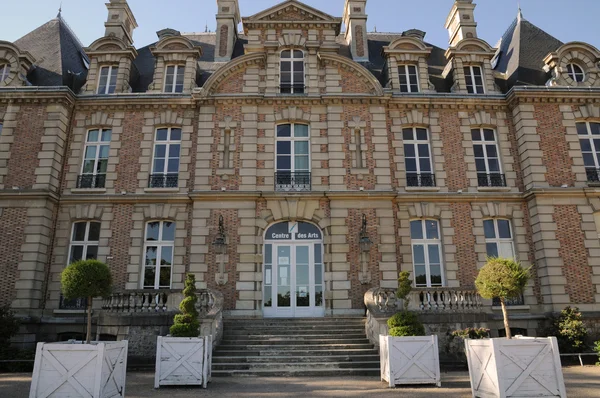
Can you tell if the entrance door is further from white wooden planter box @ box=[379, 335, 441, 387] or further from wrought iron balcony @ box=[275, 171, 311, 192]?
white wooden planter box @ box=[379, 335, 441, 387]

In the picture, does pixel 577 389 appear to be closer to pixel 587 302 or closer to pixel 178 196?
pixel 587 302

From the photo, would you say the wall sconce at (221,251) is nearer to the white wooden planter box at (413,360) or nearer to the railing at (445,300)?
the railing at (445,300)

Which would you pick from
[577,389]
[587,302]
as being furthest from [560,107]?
[577,389]

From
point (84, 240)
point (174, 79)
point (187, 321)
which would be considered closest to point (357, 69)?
point (174, 79)

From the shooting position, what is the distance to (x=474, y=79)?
15711 mm

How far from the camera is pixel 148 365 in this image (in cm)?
1060

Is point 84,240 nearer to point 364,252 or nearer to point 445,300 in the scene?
point 364,252

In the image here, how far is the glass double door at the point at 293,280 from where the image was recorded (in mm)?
12906

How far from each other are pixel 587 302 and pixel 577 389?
607 cm

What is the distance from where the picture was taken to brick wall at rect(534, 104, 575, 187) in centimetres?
1400

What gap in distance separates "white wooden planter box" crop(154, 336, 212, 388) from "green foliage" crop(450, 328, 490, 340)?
20.3 feet

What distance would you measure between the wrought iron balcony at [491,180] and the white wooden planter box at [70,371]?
1221cm

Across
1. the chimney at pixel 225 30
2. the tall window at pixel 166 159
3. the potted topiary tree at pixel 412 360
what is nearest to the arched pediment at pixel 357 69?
the chimney at pixel 225 30

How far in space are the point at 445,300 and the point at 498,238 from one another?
147 inches
